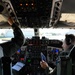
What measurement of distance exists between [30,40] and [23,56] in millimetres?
861

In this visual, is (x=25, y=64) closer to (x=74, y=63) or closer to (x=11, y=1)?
(x=11, y=1)

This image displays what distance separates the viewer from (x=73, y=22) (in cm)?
546

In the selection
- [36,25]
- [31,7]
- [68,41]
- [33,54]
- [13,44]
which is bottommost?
[33,54]

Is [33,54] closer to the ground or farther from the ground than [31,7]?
closer to the ground

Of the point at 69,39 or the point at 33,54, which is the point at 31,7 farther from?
the point at 33,54

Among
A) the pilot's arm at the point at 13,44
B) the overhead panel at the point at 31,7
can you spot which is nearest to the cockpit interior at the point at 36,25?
the overhead panel at the point at 31,7

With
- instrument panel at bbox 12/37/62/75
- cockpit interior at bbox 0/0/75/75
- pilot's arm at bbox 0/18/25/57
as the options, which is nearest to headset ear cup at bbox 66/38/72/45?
cockpit interior at bbox 0/0/75/75

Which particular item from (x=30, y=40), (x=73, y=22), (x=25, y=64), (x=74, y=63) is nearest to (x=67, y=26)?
(x=73, y=22)


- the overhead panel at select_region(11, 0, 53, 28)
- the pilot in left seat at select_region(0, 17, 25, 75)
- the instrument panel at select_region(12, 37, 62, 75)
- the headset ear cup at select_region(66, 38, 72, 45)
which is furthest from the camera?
the instrument panel at select_region(12, 37, 62, 75)

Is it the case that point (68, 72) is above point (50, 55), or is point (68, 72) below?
above

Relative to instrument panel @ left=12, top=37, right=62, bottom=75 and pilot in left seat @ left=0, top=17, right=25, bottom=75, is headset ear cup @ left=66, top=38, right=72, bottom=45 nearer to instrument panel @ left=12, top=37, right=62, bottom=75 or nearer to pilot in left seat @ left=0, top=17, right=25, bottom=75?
pilot in left seat @ left=0, top=17, right=25, bottom=75

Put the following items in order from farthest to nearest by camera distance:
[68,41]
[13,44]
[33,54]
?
[33,54] → [68,41] → [13,44]

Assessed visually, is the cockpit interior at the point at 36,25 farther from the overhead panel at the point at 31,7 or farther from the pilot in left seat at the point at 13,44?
the pilot in left seat at the point at 13,44

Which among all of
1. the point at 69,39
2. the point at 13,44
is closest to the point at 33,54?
the point at 69,39
